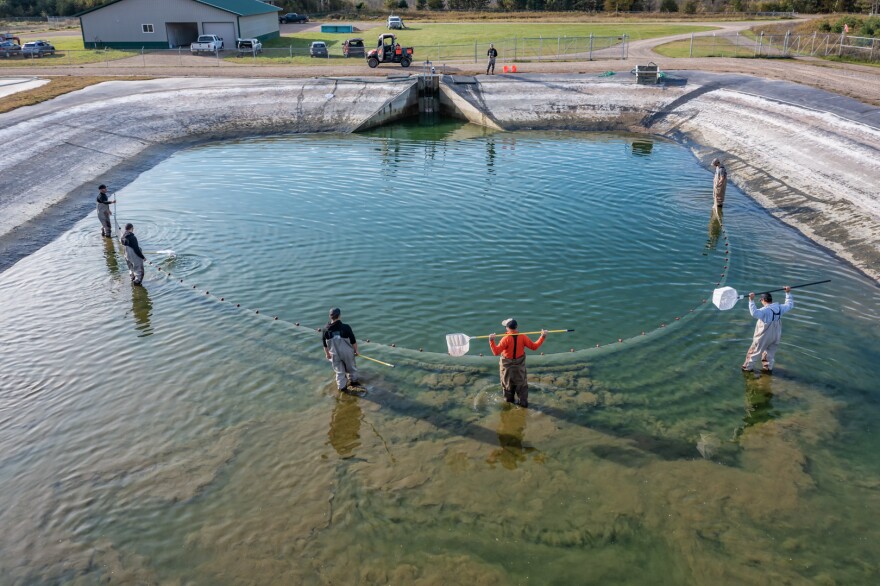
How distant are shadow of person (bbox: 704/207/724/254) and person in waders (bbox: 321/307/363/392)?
15559 mm

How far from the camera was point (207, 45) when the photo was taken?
2884 inches

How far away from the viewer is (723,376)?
653 inches

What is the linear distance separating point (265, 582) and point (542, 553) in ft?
15.2

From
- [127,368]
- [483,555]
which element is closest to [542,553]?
[483,555]

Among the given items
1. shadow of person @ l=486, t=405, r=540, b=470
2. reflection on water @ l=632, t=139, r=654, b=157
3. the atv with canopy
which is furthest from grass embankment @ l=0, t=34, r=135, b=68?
shadow of person @ l=486, t=405, r=540, b=470

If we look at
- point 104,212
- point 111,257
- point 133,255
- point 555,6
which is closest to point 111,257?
point 111,257

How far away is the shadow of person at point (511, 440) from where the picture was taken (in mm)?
13500

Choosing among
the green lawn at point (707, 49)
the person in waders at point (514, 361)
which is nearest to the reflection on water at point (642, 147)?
the green lawn at point (707, 49)

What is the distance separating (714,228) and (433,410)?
17051 mm

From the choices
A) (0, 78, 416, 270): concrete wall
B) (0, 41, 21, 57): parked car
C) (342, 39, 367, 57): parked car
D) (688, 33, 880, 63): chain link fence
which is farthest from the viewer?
(0, 41, 21, 57): parked car

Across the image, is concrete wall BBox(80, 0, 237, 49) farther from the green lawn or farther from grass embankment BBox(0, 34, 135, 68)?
the green lawn

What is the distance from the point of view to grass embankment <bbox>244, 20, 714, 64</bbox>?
233 feet

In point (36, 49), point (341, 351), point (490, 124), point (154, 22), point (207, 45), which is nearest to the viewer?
point (341, 351)

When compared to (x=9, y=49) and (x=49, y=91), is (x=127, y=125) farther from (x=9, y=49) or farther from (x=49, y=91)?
(x=9, y=49)
